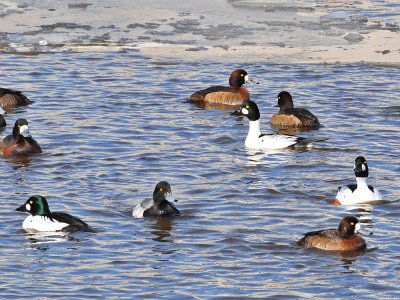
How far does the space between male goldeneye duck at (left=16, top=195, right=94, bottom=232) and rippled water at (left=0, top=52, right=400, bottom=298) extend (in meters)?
0.19

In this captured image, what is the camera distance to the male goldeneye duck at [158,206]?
15.1 m

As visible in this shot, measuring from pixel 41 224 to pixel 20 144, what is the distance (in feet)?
14.4

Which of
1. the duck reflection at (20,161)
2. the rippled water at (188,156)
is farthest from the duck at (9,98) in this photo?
the duck reflection at (20,161)

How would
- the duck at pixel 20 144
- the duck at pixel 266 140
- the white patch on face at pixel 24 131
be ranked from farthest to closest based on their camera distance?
the duck at pixel 266 140, the white patch on face at pixel 24 131, the duck at pixel 20 144

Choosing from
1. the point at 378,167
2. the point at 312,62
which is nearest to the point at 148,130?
the point at 378,167

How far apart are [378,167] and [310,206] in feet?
8.05

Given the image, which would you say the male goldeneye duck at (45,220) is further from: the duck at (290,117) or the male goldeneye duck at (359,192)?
the duck at (290,117)

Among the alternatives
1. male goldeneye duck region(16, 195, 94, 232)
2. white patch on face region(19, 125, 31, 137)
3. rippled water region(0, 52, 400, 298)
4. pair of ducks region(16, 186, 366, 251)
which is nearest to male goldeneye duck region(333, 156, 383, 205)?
rippled water region(0, 52, 400, 298)

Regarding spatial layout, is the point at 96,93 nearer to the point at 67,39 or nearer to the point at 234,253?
the point at 67,39

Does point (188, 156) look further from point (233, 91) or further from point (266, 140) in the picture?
point (233, 91)

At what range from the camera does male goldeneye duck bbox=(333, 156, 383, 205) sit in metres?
15.9

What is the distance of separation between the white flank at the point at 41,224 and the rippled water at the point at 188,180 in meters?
0.19

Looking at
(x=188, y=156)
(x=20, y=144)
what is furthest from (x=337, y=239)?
(x=20, y=144)

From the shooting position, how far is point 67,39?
2712cm
